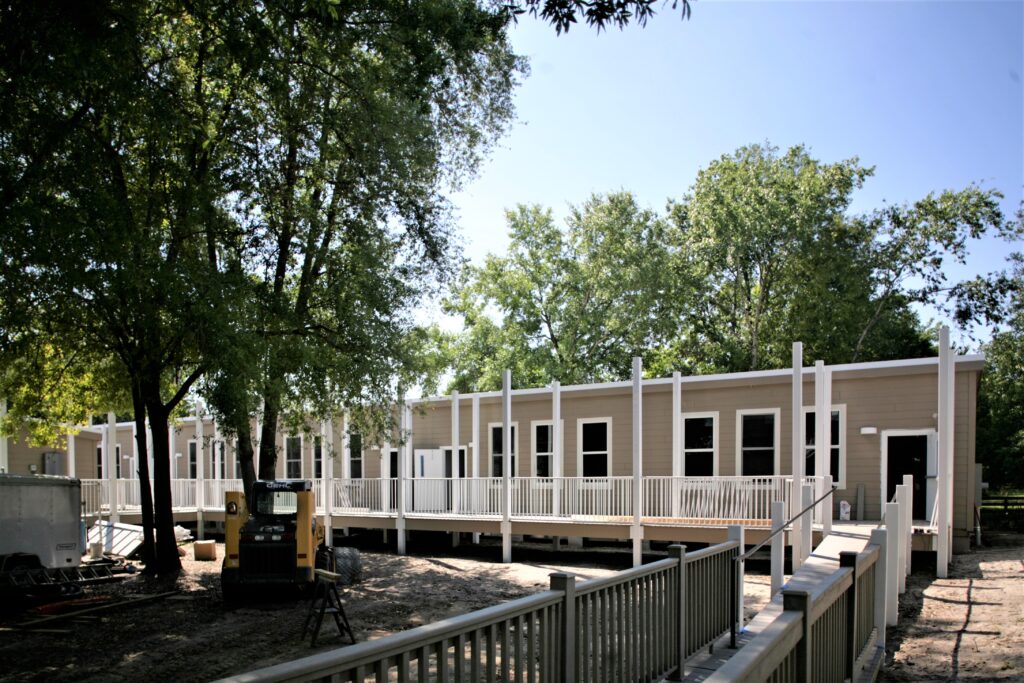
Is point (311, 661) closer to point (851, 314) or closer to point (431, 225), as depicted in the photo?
point (431, 225)

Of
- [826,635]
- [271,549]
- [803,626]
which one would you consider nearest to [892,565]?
[826,635]

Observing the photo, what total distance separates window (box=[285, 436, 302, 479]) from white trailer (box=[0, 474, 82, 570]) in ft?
39.4

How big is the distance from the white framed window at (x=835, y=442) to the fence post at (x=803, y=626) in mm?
14775

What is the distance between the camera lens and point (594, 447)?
2206cm

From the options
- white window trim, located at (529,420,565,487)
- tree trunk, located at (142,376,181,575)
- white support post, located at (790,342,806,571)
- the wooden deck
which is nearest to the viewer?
the wooden deck

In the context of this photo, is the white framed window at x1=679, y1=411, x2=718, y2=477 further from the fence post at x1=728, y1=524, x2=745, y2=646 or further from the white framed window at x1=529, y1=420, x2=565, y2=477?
the fence post at x1=728, y1=524, x2=745, y2=646

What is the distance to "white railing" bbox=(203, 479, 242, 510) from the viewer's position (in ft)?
90.2

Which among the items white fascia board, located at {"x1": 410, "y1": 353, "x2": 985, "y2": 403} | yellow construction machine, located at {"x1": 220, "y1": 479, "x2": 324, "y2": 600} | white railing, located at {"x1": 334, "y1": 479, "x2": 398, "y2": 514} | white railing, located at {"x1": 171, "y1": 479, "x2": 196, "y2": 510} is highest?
white fascia board, located at {"x1": 410, "y1": 353, "x2": 985, "y2": 403}

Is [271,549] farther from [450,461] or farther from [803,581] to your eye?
[450,461]

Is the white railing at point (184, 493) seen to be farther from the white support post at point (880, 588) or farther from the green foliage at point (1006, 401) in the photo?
the green foliage at point (1006, 401)

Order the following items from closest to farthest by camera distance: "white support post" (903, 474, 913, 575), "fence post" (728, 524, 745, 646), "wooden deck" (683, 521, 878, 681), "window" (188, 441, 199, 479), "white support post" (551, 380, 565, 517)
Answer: "wooden deck" (683, 521, 878, 681) < "fence post" (728, 524, 745, 646) < "white support post" (903, 474, 913, 575) < "white support post" (551, 380, 565, 517) < "window" (188, 441, 199, 479)

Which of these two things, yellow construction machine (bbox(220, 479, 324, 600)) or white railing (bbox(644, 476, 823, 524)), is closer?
yellow construction machine (bbox(220, 479, 324, 600))

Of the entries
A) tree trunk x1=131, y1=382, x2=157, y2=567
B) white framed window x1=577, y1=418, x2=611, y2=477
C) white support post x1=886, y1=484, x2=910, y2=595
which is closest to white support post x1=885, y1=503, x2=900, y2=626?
white support post x1=886, y1=484, x2=910, y2=595

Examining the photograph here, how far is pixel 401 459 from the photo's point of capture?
22562 mm
